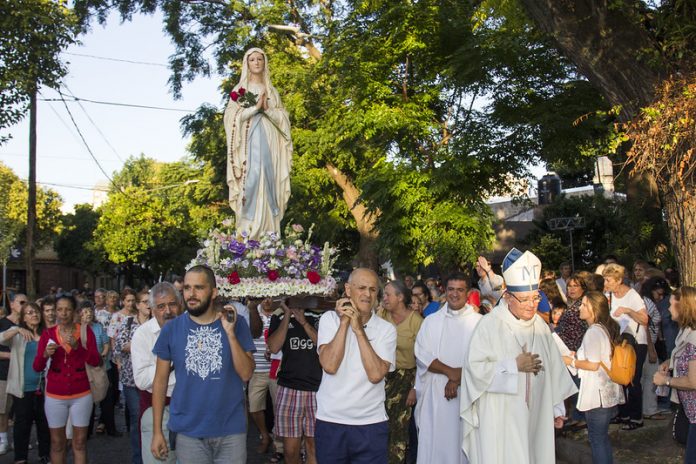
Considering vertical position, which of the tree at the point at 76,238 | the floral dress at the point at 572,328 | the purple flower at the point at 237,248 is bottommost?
the floral dress at the point at 572,328

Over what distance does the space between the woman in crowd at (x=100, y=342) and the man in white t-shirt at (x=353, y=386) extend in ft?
12.5

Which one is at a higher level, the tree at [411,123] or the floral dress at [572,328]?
the tree at [411,123]

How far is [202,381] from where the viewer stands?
504cm

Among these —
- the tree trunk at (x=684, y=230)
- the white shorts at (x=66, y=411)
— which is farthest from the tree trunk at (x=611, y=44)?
the white shorts at (x=66, y=411)

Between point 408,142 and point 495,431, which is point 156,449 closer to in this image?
point 495,431

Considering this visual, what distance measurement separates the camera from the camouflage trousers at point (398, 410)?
25.9 feet

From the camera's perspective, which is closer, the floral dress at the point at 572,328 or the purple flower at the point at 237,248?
the purple flower at the point at 237,248

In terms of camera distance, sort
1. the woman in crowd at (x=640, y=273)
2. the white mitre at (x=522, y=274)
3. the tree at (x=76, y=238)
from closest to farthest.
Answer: the white mitre at (x=522, y=274), the woman in crowd at (x=640, y=273), the tree at (x=76, y=238)

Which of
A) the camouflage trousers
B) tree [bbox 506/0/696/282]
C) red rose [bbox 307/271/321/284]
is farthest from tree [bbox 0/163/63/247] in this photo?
red rose [bbox 307/271/321/284]

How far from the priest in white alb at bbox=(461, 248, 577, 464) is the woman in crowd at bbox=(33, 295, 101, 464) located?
390cm

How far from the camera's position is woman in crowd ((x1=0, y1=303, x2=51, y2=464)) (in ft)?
30.0

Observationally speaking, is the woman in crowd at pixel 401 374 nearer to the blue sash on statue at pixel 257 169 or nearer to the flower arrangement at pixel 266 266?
the flower arrangement at pixel 266 266

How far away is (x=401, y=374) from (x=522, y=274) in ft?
9.29

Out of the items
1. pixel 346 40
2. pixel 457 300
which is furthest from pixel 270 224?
pixel 346 40
